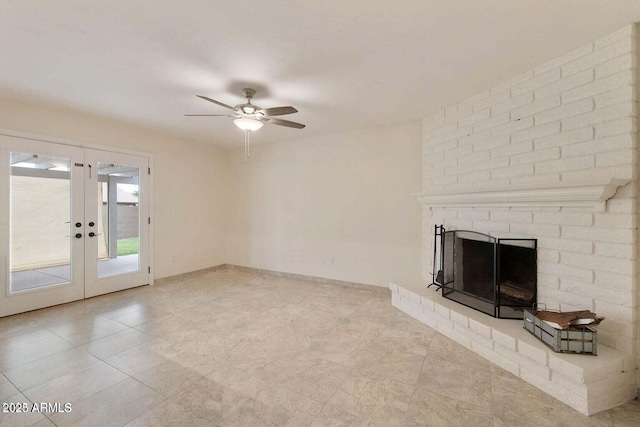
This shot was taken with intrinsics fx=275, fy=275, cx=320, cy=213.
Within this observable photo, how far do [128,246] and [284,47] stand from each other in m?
4.18

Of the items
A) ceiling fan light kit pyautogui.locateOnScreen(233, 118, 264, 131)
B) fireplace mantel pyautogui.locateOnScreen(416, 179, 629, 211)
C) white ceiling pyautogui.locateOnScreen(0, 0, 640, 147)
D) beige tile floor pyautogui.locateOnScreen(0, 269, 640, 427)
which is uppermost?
white ceiling pyautogui.locateOnScreen(0, 0, 640, 147)

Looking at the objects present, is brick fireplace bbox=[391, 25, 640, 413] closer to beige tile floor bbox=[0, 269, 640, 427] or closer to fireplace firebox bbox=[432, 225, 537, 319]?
fireplace firebox bbox=[432, 225, 537, 319]

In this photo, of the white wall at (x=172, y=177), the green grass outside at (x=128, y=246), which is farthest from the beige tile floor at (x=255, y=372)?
the white wall at (x=172, y=177)

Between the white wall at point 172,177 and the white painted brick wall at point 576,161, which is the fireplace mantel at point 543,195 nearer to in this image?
the white painted brick wall at point 576,161

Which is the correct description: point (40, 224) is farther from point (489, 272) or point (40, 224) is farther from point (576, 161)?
point (576, 161)

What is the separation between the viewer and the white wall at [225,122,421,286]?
427 centimetres

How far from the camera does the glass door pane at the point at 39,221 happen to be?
3.48m

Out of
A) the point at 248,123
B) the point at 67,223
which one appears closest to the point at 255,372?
the point at 248,123

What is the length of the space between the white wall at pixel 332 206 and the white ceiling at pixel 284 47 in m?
1.13

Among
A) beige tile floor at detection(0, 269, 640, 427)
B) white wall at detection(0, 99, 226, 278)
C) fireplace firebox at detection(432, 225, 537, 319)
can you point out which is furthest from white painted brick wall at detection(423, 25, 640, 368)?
white wall at detection(0, 99, 226, 278)

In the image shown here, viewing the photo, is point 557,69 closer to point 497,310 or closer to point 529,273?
point 529,273

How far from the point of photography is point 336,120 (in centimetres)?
415

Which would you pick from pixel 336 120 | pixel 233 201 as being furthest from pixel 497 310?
pixel 233 201

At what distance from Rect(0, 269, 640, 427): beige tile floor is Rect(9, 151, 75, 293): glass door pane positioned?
Result: 1.67 ft
